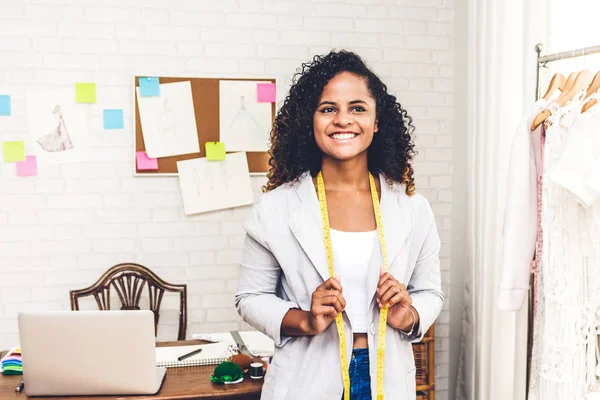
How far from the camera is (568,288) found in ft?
6.57

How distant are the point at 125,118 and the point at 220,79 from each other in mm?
523

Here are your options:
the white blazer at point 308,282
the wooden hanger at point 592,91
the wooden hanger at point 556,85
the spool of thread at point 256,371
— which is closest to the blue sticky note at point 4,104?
the spool of thread at point 256,371

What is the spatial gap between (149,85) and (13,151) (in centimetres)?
74

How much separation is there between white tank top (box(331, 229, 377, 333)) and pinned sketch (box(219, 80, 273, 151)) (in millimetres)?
1864

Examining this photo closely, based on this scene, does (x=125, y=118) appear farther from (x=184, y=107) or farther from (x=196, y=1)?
(x=196, y=1)

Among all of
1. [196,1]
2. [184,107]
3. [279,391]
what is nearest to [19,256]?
[184,107]

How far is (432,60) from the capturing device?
3738 millimetres

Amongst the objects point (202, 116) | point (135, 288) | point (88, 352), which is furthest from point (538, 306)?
point (202, 116)

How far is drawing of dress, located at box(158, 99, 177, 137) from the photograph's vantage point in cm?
347

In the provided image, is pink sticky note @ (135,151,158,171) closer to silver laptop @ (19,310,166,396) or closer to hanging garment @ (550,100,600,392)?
silver laptop @ (19,310,166,396)

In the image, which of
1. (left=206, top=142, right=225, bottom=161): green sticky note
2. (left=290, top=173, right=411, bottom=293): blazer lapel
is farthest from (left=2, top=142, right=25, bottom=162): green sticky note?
(left=290, top=173, right=411, bottom=293): blazer lapel

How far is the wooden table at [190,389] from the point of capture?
6.76ft

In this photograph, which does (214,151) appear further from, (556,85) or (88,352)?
(556,85)

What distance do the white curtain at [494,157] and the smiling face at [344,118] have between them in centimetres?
119
